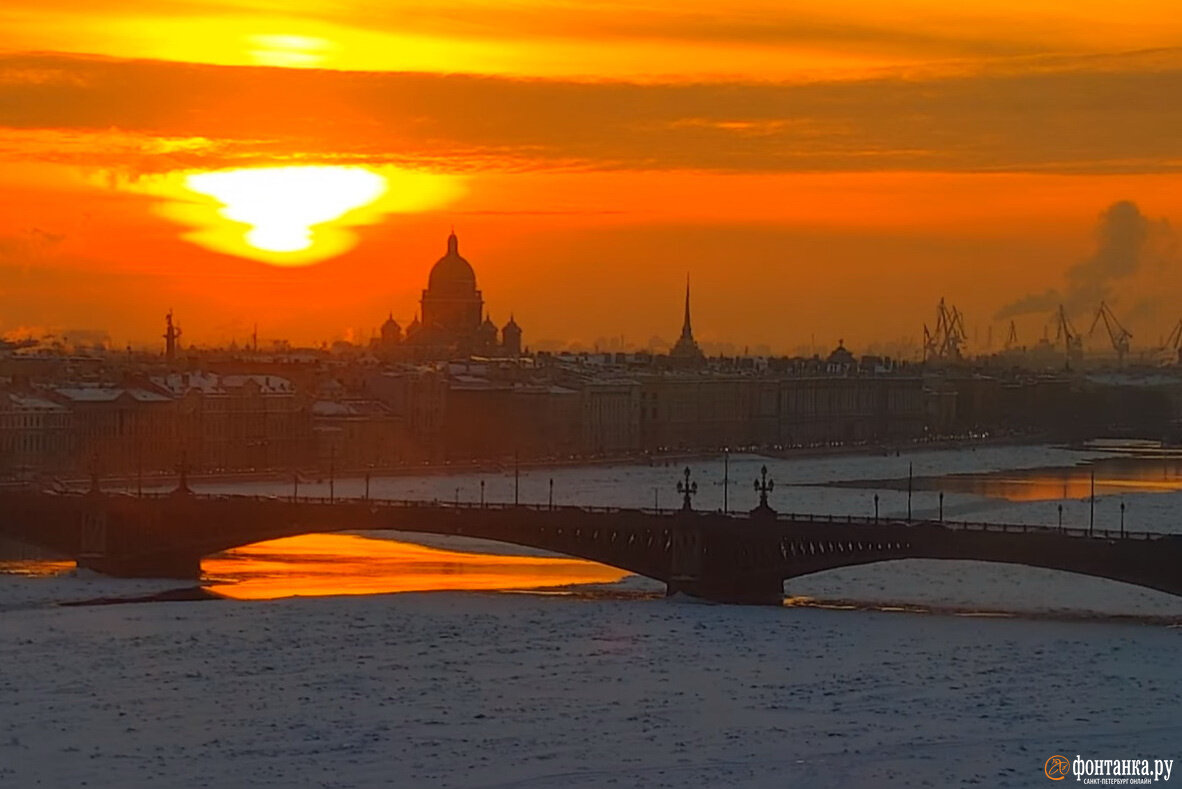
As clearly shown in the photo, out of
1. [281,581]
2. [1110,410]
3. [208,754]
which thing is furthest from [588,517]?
[1110,410]

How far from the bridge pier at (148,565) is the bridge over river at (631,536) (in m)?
0.03

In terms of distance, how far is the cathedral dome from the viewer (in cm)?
16300

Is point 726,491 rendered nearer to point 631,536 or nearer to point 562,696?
point 631,536

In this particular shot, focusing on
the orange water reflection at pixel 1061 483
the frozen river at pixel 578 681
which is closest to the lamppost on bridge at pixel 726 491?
the frozen river at pixel 578 681

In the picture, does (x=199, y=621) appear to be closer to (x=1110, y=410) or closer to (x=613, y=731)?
(x=613, y=731)

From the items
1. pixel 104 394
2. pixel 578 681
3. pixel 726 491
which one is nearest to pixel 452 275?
pixel 104 394

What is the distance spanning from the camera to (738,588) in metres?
48.8

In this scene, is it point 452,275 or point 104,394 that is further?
point 452,275

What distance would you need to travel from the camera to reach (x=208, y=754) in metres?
31.5

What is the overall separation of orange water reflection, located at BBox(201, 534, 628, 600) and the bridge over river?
111 centimetres

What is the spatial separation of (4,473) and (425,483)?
13.9 m

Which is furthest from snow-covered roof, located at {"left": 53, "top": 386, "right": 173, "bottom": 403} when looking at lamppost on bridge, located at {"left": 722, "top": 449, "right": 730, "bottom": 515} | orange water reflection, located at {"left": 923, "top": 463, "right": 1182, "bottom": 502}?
orange water reflection, located at {"left": 923, "top": 463, "right": 1182, "bottom": 502}

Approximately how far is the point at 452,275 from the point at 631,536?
115m

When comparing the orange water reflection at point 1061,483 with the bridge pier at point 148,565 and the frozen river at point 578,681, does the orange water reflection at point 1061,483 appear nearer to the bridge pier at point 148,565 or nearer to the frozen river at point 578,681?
the frozen river at point 578,681
